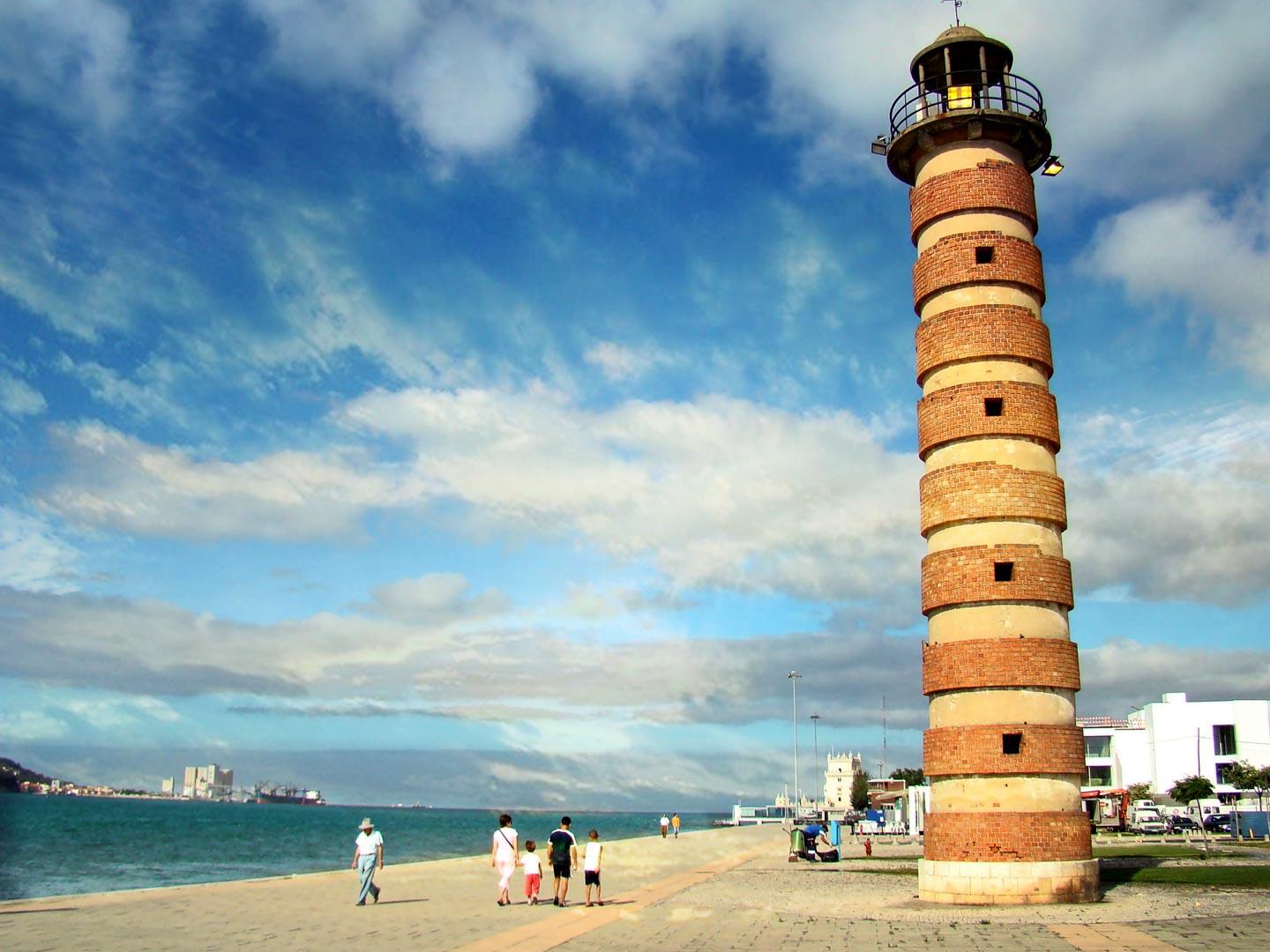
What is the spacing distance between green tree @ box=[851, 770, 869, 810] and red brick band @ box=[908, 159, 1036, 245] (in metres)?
132

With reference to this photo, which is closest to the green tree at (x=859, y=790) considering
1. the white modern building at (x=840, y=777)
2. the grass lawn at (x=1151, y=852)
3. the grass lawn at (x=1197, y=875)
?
the white modern building at (x=840, y=777)

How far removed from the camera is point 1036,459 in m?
24.7

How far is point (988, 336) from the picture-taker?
25250 millimetres

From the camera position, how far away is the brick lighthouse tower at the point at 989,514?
22906mm

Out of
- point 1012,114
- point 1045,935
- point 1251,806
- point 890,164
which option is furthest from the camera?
point 1251,806

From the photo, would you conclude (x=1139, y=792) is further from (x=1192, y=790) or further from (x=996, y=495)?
(x=996, y=495)

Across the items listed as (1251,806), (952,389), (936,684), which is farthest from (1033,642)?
(1251,806)

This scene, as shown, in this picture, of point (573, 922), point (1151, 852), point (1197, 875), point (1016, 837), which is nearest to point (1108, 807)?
point (1151, 852)

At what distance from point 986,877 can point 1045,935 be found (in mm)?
4828

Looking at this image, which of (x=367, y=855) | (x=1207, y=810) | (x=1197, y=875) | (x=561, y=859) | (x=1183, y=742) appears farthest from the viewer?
(x=1183, y=742)

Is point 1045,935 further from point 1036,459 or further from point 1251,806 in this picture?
point 1251,806

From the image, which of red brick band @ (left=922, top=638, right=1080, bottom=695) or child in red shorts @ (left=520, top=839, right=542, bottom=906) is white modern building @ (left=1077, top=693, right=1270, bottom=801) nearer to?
red brick band @ (left=922, top=638, right=1080, bottom=695)

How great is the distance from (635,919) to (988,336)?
50.7 feet

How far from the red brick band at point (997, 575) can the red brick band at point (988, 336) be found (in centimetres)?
471
